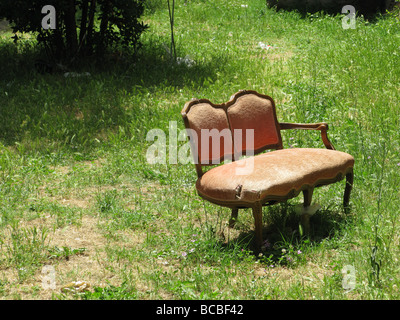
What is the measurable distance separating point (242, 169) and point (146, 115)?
3.67 meters

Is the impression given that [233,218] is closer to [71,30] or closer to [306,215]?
[306,215]

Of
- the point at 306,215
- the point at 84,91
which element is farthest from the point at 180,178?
the point at 84,91

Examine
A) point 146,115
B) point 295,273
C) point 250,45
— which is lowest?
point 295,273

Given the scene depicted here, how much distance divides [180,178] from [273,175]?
213cm

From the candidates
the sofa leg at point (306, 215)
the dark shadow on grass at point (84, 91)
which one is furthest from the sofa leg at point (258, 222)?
the dark shadow on grass at point (84, 91)

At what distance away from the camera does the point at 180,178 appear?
22.1 ft

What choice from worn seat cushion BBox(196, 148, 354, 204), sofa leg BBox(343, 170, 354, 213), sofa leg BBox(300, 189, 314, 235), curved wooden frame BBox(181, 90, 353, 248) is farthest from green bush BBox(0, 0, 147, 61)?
sofa leg BBox(300, 189, 314, 235)

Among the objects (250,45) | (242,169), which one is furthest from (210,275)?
(250,45)

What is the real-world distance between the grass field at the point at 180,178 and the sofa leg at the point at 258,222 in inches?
4.3

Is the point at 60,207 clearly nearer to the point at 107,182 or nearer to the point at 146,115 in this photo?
the point at 107,182

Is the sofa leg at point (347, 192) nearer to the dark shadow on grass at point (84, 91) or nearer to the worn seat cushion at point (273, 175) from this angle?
the worn seat cushion at point (273, 175)

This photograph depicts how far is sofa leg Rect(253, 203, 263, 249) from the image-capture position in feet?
15.3

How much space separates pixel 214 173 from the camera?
5070 millimetres

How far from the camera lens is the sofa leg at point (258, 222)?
4.67 m
